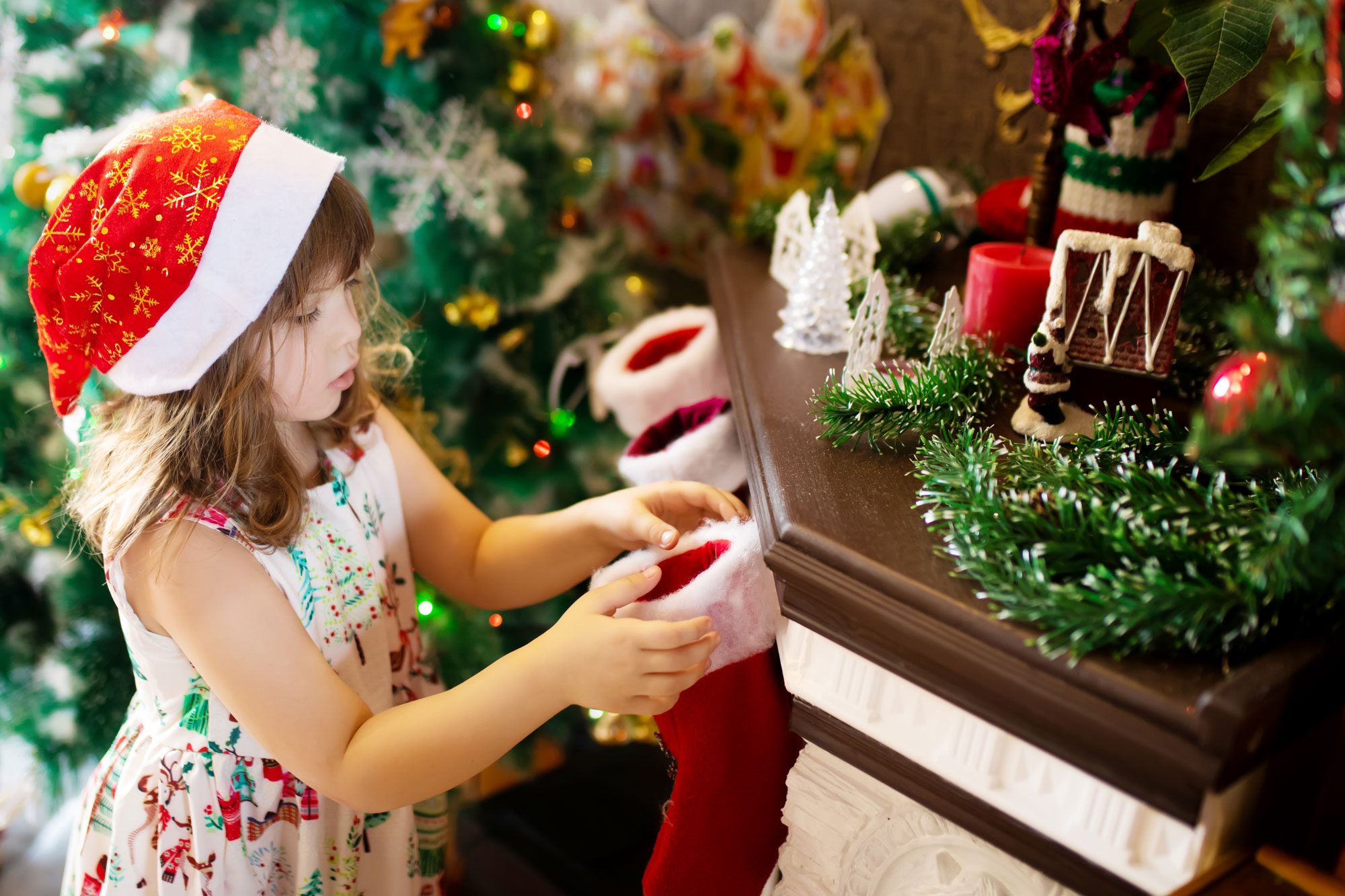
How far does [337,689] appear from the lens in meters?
0.83

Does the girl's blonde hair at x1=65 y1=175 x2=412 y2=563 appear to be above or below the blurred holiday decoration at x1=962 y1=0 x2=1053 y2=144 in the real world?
below

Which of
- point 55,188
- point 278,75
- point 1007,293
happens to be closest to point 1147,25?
point 1007,293

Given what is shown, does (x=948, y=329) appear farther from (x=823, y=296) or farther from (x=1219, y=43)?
(x=1219, y=43)

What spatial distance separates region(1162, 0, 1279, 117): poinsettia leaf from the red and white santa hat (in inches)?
27.7

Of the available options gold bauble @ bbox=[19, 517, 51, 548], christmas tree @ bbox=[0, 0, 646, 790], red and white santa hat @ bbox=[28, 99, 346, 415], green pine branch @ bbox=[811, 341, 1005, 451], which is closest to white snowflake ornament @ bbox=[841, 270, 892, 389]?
green pine branch @ bbox=[811, 341, 1005, 451]

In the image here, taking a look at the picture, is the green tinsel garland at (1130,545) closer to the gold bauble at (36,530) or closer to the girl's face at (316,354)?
the girl's face at (316,354)

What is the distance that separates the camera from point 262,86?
122 cm

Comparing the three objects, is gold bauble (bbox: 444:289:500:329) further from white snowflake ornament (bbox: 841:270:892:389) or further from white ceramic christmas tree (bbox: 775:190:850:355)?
white snowflake ornament (bbox: 841:270:892:389)

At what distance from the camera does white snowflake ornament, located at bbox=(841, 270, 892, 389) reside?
85cm

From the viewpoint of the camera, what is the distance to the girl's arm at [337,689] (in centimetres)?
76

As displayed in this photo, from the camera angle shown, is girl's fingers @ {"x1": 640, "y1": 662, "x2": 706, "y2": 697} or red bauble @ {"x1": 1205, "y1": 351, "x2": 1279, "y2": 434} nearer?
red bauble @ {"x1": 1205, "y1": 351, "x2": 1279, "y2": 434}

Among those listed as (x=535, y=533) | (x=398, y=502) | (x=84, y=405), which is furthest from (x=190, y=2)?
(x=535, y=533)

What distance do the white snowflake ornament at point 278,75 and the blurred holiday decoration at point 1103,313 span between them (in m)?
1.00

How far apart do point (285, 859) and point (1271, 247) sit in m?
1.03
